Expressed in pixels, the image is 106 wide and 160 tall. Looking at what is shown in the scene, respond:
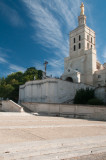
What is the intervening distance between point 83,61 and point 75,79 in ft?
28.3

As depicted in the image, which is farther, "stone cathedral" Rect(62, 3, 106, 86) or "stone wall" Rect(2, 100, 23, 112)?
"stone cathedral" Rect(62, 3, 106, 86)

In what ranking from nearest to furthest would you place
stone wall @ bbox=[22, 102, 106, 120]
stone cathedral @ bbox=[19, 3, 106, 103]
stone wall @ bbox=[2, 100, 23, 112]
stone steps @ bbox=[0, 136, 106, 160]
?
stone steps @ bbox=[0, 136, 106, 160] → stone wall @ bbox=[22, 102, 106, 120] → stone wall @ bbox=[2, 100, 23, 112] → stone cathedral @ bbox=[19, 3, 106, 103]

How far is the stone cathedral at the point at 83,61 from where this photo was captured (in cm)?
4153

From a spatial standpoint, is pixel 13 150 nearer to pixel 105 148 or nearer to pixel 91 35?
pixel 105 148

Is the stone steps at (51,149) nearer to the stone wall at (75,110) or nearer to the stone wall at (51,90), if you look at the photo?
the stone wall at (75,110)

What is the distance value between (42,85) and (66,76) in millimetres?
12516

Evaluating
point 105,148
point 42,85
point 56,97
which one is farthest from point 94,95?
point 105,148

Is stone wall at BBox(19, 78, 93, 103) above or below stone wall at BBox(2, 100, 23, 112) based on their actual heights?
above

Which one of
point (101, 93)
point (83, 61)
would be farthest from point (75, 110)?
point (83, 61)

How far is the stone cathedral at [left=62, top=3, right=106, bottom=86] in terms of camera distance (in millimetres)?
41531

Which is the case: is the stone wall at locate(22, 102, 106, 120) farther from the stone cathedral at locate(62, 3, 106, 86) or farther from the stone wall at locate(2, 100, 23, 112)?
the stone cathedral at locate(62, 3, 106, 86)

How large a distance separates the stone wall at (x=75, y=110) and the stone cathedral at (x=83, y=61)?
2172 cm

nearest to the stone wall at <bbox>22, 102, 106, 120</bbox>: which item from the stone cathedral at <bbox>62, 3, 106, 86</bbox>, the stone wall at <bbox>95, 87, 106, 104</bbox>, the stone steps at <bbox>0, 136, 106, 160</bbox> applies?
the stone steps at <bbox>0, 136, 106, 160</bbox>

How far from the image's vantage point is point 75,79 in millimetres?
39594
